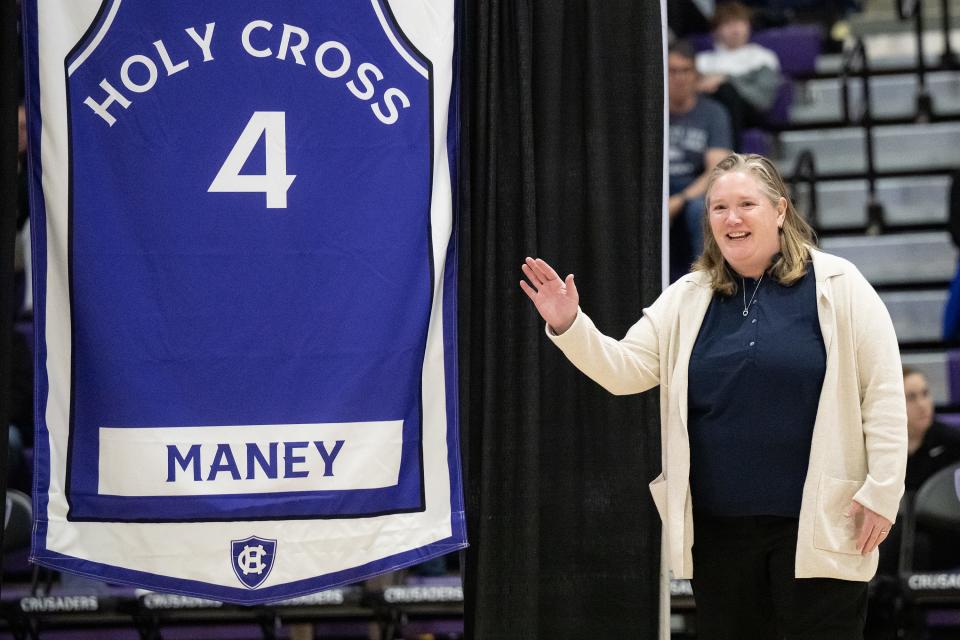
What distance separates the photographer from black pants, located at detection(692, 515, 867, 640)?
289 cm

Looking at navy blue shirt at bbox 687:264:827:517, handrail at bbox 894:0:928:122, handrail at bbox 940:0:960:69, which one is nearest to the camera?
navy blue shirt at bbox 687:264:827:517

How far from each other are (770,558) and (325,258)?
1.58 m

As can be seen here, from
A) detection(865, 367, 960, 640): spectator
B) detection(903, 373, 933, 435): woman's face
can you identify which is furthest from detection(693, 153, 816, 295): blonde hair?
detection(903, 373, 933, 435): woman's face

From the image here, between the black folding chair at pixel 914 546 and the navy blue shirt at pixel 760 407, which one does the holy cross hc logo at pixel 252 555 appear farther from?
the black folding chair at pixel 914 546

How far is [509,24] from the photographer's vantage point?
151 inches

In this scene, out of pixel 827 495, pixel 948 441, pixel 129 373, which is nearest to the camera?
pixel 827 495

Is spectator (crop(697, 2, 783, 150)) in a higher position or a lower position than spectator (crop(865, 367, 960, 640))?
higher

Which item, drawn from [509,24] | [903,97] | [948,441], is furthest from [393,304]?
[903,97]

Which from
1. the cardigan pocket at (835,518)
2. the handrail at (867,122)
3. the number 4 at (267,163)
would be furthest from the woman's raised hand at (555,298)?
the handrail at (867,122)

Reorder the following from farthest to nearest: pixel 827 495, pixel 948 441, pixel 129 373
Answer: pixel 948 441 → pixel 129 373 → pixel 827 495

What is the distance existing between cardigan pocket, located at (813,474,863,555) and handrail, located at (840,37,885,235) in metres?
→ 4.56

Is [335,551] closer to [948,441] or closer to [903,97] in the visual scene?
[948,441]

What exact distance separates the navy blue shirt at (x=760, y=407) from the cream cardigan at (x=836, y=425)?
36 millimetres

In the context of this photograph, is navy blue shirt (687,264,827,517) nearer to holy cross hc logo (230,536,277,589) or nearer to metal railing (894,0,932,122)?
holy cross hc logo (230,536,277,589)
